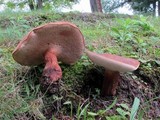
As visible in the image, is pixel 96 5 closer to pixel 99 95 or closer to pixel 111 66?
pixel 99 95

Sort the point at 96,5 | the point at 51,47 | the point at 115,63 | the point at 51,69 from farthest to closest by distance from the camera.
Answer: the point at 96,5, the point at 51,47, the point at 51,69, the point at 115,63

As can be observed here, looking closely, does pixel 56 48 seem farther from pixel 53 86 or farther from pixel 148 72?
pixel 148 72

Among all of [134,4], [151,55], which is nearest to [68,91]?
[151,55]

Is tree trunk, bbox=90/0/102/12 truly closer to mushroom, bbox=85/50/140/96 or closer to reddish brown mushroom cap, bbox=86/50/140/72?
mushroom, bbox=85/50/140/96

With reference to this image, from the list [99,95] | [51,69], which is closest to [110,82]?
[99,95]

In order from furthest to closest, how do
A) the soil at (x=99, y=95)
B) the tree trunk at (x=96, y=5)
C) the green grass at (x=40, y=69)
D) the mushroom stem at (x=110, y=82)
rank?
1. the tree trunk at (x=96, y=5)
2. the mushroom stem at (x=110, y=82)
3. the soil at (x=99, y=95)
4. the green grass at (x=40, y=69)

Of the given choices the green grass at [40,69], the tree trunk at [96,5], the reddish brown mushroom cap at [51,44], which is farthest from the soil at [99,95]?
the tree trunk at [96,5]

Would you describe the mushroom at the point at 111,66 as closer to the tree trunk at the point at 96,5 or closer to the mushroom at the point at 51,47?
the mushroom at the point at 51,47
